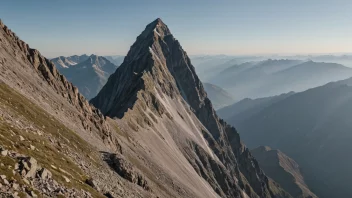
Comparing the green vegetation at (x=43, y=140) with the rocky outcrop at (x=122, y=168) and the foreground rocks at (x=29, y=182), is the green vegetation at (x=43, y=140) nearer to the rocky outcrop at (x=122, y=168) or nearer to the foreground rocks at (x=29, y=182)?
the foreground rocks at (x=29, y=182)

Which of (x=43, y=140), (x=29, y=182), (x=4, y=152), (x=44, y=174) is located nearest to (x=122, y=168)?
(x=43, y=140)

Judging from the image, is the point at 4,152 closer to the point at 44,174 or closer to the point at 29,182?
the point at 29,182

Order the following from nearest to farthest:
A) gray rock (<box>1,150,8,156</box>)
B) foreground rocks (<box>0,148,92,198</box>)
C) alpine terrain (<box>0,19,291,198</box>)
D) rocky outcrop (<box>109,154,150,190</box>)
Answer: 1. foreground rocks (<box>0,148,92,198</box>)
2. gray rock (<box>1,150,8,156</box>)
3. alpine terrain (<box>0,19,291,198</box>)
4. rocky outcrop (<box>109,154,150,190</box>)

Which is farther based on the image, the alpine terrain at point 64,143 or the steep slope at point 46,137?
the alpine terrain at point 64,143

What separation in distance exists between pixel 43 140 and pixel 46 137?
13.9ft

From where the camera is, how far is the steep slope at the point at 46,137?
114 feet

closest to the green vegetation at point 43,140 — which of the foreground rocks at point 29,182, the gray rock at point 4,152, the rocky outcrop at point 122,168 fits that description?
the gray rock at point 4,152

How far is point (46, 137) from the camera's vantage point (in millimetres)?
56688

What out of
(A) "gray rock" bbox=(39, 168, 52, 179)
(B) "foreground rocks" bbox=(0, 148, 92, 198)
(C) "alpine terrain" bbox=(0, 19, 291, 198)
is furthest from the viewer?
(C) "alpine terrain" bbox=(0, 19, 291, 198)

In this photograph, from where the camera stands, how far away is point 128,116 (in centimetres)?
14388

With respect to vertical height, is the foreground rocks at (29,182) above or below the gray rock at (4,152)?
below

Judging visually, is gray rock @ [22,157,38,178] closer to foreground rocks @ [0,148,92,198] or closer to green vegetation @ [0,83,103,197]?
foreground rocks @ [0,148,92,198]

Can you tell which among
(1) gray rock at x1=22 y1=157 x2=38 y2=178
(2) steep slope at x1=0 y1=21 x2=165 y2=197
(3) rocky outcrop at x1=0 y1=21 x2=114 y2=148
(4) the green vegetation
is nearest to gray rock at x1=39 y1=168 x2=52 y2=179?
(2) steep slope at x1=0 y1=21 x2=165 y2=197

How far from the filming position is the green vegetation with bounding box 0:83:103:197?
4122 centimetres
